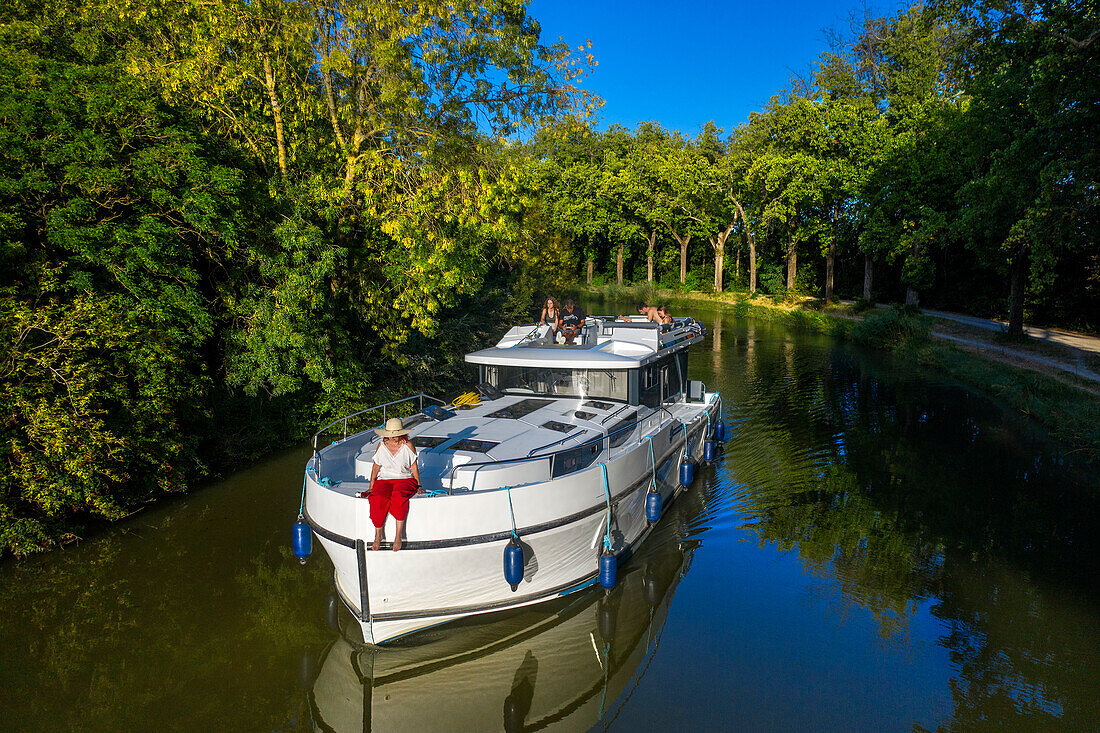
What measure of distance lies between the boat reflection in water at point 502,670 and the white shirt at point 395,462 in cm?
188

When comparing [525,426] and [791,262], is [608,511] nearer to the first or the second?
[525,426]

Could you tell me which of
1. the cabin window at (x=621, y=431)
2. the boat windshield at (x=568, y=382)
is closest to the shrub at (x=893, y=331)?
the boat windshield at (x=568, y=382)

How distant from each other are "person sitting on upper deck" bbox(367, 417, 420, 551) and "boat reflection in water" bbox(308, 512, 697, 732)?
139 centimetres

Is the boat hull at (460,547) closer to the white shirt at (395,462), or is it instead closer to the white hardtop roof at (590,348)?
the white shirt at (395,462)

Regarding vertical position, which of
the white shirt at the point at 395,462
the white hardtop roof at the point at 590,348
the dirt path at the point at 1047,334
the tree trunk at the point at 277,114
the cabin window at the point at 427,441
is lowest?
the dirt path at the point at 1047,334

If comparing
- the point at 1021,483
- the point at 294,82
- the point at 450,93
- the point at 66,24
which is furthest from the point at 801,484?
the point at 66,24

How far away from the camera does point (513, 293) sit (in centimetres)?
2189

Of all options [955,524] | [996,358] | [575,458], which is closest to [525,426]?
[575,458]

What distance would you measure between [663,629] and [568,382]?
3.79m

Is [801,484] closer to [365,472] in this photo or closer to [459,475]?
[459,475]

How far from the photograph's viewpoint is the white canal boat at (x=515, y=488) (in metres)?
6.32

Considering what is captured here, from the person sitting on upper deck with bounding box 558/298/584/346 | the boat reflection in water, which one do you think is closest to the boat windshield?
the person sitting on upper deck with bounding box 558/298/584/346

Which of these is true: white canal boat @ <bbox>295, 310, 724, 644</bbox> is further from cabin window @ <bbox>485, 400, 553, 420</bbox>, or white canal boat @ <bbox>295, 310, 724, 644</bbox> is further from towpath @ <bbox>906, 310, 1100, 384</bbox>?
towpath @ <bbox>906, 310, 1100, 384</bbox>

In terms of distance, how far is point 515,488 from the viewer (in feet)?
21.4
